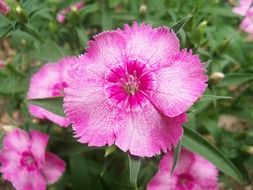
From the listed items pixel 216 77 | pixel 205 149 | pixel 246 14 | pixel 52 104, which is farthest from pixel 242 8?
pixel 52 104

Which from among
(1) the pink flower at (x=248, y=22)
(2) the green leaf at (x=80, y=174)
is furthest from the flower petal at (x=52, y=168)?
(1) the pink flower at (x=248, y=22)

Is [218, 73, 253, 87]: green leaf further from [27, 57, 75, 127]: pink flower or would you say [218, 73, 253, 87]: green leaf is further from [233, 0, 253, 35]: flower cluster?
[27, 57, 75, 127]: pink flower

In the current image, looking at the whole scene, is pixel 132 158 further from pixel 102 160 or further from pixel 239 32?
pixel 239 32

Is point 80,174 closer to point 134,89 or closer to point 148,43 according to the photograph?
point 134,89

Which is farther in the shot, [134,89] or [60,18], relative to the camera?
[60,18]

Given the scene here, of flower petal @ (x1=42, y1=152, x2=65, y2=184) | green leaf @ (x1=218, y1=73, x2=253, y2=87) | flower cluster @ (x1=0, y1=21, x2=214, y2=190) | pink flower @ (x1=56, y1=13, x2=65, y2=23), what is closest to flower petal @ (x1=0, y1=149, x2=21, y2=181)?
flower petal @ (x1=42, y1=152, x2=65, y2=184)

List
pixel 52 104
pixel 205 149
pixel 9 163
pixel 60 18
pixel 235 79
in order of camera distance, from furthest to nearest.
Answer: pixel 60 18, pixel 235 79, pixel 9 163, pixel 205 149, pixel 52 104

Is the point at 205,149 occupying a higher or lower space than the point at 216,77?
lower
